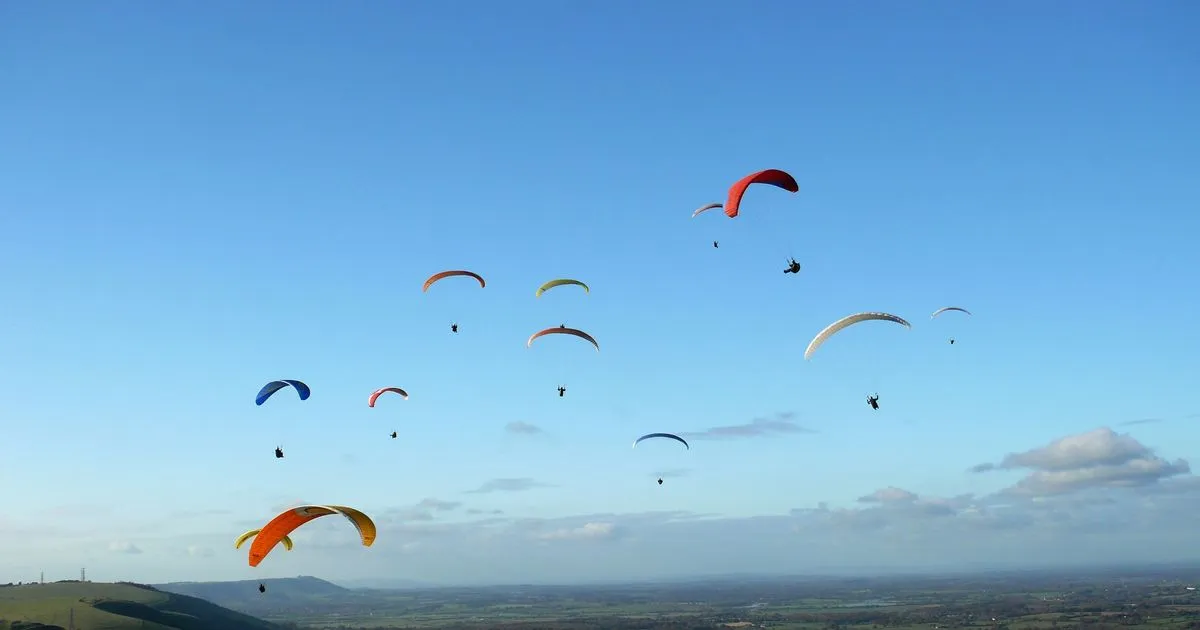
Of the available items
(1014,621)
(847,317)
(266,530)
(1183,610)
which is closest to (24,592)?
(266,530)

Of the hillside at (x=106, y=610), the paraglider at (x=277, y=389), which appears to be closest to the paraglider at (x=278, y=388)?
the paraglider at (x=277, y=389)

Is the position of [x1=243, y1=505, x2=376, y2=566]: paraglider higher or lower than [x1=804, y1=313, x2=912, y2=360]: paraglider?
lower

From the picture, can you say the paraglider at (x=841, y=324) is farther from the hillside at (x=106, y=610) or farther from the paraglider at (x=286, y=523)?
the hillside at (x=106, y=610)

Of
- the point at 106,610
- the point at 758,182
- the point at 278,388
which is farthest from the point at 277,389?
the point at 106,610

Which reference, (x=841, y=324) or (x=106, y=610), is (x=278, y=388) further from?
(x=106, y=610)

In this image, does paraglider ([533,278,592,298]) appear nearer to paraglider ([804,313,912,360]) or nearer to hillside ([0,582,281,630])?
paraglider ([804,313,912,360])

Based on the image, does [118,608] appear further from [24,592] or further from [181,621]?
[24,592]

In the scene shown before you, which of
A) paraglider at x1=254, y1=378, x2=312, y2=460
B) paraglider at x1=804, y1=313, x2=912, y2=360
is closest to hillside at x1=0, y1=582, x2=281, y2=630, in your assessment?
paraglider at x1=254, y1=378, x2=312, y2=460
